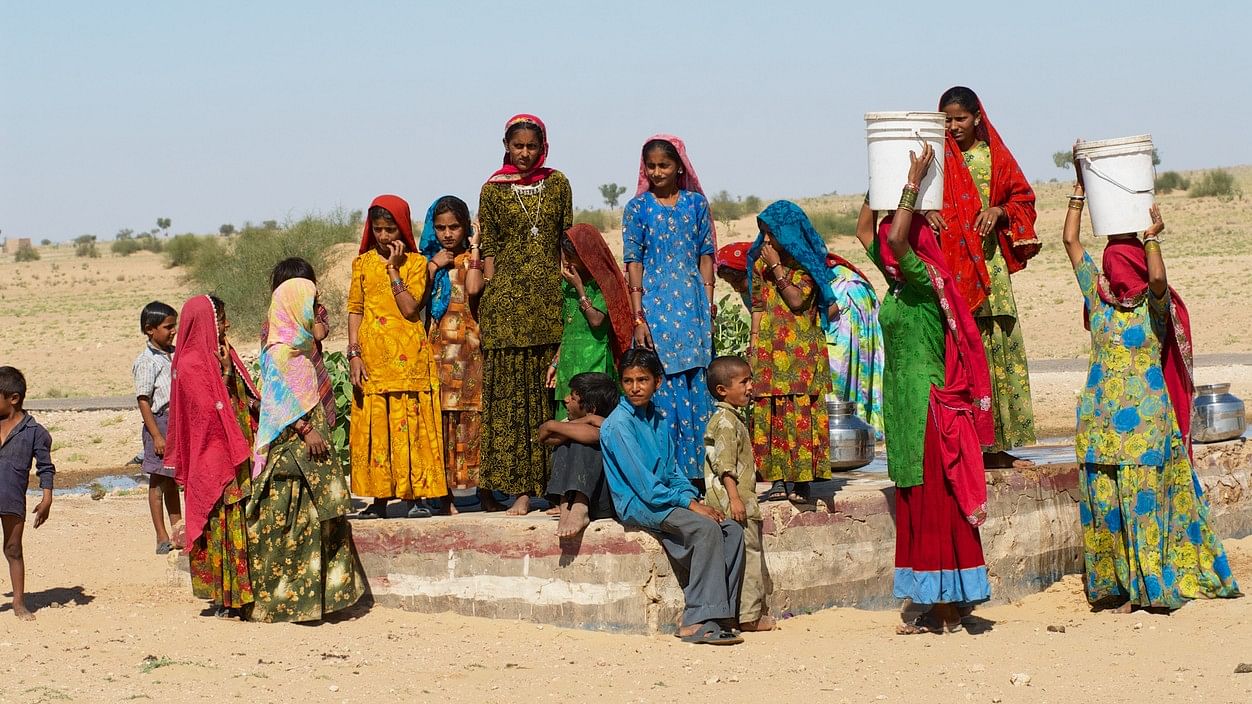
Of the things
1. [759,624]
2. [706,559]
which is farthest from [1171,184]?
[706,559]

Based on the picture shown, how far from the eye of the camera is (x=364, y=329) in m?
7.17

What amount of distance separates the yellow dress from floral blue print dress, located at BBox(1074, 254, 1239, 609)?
10.1 ft

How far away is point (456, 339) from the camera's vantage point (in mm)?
7297

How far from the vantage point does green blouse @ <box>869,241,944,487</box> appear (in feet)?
20.7

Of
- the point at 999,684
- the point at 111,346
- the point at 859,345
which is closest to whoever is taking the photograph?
the point at 999,684

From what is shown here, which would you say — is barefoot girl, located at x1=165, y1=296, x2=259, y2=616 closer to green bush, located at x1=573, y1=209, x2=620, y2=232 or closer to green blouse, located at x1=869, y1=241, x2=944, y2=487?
green blouse, located at x1=869, y1=241, x2=944, y2=487

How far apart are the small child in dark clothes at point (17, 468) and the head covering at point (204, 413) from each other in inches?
26.1

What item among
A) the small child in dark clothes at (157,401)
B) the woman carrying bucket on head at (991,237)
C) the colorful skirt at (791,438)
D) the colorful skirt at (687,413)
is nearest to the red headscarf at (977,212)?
the woman carrying bucket on head at (991,237)

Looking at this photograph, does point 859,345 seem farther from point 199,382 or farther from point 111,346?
point 111,346

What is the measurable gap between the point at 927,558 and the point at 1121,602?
1325mm

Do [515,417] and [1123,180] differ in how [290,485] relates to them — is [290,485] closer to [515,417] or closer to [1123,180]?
[515,417]

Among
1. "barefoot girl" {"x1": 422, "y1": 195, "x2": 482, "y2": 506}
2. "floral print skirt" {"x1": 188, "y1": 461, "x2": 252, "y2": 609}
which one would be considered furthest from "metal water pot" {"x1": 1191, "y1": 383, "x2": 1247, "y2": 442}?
"floral print skirt" {"x1": 188, "y1": 461, "x2": 252, "y2": 609}

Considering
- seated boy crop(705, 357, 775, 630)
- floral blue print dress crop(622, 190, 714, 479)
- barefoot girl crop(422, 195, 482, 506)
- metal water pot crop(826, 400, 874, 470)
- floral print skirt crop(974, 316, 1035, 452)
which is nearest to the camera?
seated boy crop(705, 357, 775, 630)

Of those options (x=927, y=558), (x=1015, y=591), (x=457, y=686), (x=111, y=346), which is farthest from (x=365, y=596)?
(x=111, y=346)
